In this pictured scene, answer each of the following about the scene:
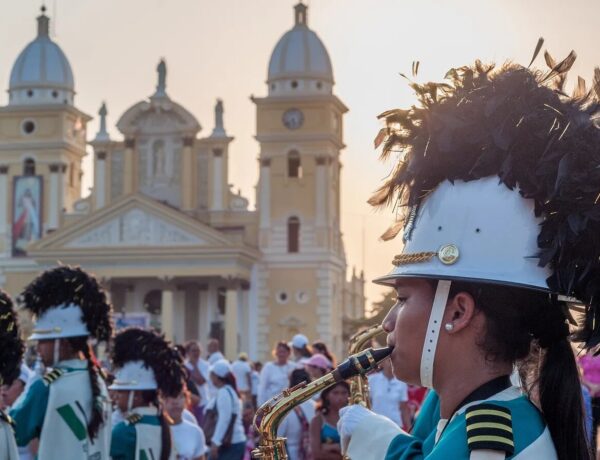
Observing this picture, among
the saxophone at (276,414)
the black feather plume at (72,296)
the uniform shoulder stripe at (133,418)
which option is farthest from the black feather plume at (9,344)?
the saxophone at (276,414)

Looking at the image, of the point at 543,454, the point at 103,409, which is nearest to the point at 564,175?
the point at 543,454

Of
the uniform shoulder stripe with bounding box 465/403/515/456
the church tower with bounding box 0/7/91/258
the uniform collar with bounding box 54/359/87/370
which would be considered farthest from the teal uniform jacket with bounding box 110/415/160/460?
the church tower with bounding box 0/7/91/258

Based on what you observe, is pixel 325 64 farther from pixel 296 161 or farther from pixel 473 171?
pixel 473 171

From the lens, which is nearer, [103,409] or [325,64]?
[103,409]

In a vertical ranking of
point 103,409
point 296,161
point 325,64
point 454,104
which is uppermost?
point 325,64

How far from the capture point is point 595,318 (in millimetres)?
2973

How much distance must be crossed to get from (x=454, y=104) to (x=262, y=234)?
1976 inches

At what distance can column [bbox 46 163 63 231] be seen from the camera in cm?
5591

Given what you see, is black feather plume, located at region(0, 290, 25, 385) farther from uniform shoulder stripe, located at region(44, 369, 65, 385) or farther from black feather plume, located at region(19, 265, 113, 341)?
black feather plume, located at region(19, 265, 113, 341)

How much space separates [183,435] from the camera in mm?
8750

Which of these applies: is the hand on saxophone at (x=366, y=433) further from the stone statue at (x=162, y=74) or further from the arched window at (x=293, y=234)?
the stone statue at (x=162, y=74)

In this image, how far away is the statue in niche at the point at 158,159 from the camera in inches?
2185

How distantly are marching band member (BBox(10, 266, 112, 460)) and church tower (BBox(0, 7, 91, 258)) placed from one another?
160 ft

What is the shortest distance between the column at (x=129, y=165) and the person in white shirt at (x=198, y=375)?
39611mm
